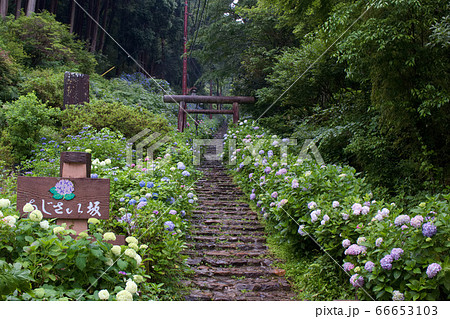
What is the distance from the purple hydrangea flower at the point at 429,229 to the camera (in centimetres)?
258

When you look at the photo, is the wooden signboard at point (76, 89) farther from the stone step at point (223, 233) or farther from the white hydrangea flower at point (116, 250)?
the white hydrangea flower at point (116, 250)

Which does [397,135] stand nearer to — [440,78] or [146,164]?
[440,78]

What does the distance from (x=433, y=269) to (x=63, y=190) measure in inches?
117

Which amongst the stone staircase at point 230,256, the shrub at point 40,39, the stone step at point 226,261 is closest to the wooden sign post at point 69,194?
the stone staircase at point 230,256

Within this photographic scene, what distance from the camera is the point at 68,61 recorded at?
14258 mm

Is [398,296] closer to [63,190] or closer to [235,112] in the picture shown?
[63,190]

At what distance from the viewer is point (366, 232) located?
3.24 meters

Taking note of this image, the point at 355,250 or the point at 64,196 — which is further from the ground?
the point at 64,196

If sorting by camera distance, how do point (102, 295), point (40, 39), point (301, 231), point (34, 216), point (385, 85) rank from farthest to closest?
point (40, 39) < point (385, 85) < point (301, 231) < point (34, 216) < point (102, 295)

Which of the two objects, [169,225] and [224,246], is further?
[224,246]

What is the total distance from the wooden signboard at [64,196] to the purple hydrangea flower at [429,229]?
2.61 metres

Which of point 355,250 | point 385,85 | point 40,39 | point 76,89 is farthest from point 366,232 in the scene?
point 40,39

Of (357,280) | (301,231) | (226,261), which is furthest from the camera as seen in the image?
(226,261)

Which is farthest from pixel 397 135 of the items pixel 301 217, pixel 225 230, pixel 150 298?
pixel 150 298
